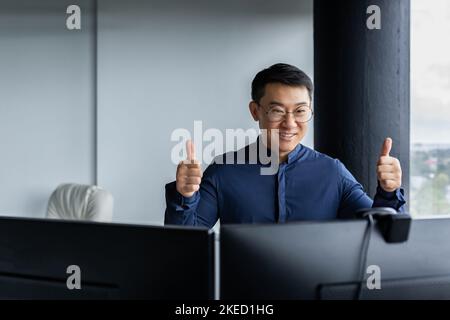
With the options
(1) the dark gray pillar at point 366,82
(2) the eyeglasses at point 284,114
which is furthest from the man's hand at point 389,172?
(1) the dark gray pillar at point 366,82

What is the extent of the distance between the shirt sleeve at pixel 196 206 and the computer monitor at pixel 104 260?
25.1 inches

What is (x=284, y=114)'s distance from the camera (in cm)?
191

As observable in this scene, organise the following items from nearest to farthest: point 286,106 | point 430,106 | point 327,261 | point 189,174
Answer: point 327,261 < point 189,174 < point 286,106 < point 430,106

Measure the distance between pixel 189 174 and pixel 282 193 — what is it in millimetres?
485

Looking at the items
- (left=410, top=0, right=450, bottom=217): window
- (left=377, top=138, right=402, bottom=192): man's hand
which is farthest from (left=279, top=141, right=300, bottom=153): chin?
(left=410, top=0, right=450, bottom=217): window

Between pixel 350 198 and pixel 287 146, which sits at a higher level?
pixel 287 146

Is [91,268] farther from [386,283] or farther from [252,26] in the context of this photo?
[252,26]

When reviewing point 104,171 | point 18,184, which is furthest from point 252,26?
point 18,184

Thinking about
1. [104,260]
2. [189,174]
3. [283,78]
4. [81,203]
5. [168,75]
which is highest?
[168,75]

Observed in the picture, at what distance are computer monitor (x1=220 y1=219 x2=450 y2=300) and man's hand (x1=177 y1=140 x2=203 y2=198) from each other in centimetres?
61

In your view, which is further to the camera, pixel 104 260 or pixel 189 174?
pixel 189 174

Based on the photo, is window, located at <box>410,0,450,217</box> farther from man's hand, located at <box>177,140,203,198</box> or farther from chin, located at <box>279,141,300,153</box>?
man's hand, located at <box>177,140,203,198</box>

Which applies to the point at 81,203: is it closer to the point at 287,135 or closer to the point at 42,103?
the point at 42,103

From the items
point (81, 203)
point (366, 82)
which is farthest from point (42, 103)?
point (366, 82)
